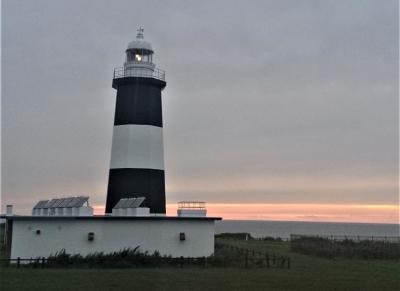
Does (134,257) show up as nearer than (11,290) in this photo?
No

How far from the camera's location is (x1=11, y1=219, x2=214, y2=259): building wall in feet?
86.2

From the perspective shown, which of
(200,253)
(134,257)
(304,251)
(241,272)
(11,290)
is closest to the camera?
(11,290)

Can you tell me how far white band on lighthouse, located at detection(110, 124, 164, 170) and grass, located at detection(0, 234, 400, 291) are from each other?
6.33 meters

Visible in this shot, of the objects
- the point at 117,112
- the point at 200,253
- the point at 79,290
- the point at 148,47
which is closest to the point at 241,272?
the point at 200,253

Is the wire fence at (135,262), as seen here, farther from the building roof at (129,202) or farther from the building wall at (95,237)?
the building roof at (129,202)

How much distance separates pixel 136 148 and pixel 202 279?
972cm

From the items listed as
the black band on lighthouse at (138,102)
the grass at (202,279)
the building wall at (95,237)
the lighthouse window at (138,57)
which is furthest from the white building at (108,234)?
the lighthouse window at (138,57)

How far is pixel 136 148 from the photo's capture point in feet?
93.8

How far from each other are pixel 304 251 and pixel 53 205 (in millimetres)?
15475

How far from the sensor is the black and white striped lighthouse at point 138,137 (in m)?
28.6

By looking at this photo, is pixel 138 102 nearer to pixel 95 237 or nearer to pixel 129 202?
pixel 129 202

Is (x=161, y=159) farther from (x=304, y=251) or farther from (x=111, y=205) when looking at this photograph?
(x=304, y=251)

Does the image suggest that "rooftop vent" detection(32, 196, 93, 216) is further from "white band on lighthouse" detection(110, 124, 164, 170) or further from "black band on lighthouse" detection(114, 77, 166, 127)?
"black band on lighthouse" detection(114, 77, 166, 127)

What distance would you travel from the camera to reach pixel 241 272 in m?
23.2
